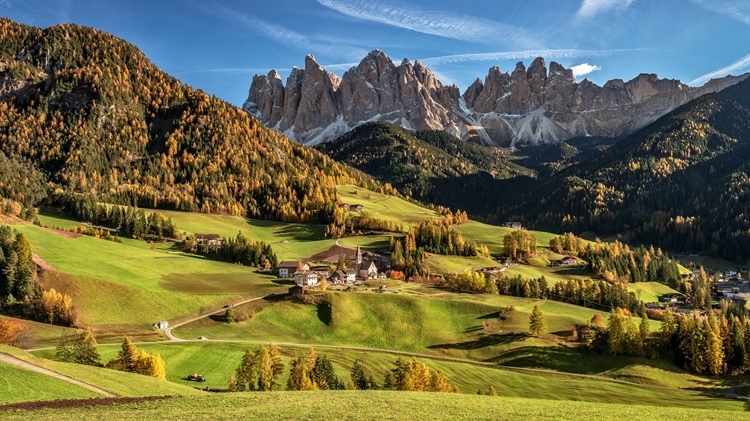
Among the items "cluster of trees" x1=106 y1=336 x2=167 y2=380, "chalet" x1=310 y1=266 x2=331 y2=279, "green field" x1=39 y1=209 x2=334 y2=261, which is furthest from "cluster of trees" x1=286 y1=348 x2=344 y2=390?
"green field" x1=39 y1=209 x2=334 y2=261

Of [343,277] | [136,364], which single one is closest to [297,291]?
[343,277]

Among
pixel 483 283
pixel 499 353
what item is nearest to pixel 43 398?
pixel 499 353

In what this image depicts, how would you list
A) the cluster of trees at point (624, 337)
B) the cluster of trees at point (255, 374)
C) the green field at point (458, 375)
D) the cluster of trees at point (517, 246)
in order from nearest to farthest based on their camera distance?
1. the cluster of trees at point (255, 374)
2. the green field at point (458, 375)
3. the cluster of trees at point (624, 337)
4. the cluster of trees at point (517, 246)

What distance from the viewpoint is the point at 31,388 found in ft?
127

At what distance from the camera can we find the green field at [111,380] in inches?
1745

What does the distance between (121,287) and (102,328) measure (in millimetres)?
15229

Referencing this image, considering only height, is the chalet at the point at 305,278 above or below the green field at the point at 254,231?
below

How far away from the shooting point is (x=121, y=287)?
98312mm

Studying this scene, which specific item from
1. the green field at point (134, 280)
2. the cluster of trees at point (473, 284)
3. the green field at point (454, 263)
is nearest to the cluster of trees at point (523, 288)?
the cluster of trees at point (473, 284)

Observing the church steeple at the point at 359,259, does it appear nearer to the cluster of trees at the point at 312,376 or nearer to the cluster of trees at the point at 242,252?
the cluster of trees at the point at 242,252

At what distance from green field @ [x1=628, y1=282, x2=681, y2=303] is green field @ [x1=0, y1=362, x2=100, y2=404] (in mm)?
154876

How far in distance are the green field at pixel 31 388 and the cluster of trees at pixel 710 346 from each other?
323 feet

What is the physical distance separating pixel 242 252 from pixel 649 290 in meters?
136

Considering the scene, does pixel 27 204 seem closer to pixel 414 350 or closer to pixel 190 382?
pixel 190 382
